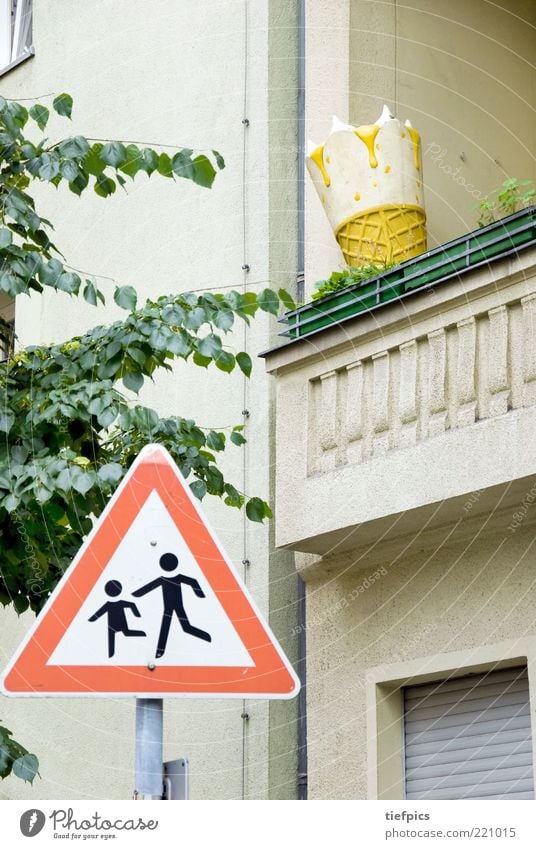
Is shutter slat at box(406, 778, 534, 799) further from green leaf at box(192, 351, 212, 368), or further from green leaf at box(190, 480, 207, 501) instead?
green leaf at box(192, 351, 212, 368)

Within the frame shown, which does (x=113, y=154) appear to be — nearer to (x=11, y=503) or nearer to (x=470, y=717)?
(x=11, y=503)

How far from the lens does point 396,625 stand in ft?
30.1

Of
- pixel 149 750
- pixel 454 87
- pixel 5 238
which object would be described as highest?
pixel 454 87

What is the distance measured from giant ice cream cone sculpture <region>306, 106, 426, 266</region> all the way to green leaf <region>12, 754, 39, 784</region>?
397cm

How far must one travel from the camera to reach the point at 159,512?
457 centimetres

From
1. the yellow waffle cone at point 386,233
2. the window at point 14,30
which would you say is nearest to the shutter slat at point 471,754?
the yellow waffle cone at point 386,233

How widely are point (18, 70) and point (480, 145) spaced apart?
444 centimetres

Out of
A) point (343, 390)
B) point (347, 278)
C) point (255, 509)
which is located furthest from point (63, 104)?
point (343, 390)

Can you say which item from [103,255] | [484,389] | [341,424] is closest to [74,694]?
[484,389]

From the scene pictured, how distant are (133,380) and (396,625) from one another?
2695mm

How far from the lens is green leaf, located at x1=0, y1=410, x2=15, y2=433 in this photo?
704 centimetres

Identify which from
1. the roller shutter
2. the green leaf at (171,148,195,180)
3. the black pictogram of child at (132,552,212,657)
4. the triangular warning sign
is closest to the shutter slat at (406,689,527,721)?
the roller shutter

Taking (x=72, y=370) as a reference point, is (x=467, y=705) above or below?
below

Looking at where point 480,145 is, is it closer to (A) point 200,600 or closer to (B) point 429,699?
(B) point 429,699
